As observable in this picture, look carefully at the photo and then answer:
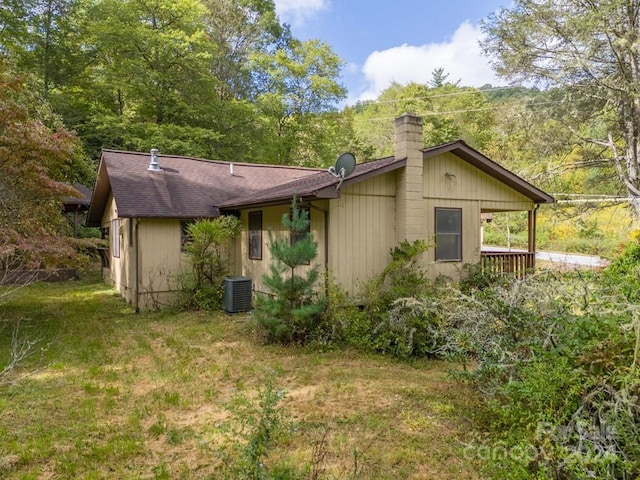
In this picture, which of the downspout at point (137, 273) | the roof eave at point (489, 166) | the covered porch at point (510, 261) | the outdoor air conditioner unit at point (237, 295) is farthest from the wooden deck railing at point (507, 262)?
the downspout at point (137, 273)

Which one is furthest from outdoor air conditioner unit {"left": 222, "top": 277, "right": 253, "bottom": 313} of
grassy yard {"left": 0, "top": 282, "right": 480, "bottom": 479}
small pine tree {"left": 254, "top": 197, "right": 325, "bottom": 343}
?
small pine tree {"left": 254, "top": 197, "right": 325, "bottom": 343}

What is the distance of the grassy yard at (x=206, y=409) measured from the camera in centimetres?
336

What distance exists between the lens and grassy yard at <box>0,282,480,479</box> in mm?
3359

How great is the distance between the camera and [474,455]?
11.1 ft

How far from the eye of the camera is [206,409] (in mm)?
4465

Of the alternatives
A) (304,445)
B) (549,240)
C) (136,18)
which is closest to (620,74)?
(549,240)

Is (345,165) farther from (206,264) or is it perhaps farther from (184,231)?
(184,231)

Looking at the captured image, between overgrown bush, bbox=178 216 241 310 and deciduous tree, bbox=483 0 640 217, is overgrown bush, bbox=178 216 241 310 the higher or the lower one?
the lower one

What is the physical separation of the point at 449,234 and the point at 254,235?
449cm

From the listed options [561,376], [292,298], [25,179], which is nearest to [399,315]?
[292,298]

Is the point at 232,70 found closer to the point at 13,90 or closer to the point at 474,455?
the point at 13,90

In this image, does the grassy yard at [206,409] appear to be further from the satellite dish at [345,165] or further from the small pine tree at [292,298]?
the satellite dish at [345,165]

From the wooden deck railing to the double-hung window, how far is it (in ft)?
2.46

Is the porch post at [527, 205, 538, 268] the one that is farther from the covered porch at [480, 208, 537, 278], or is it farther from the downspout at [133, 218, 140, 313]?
the downspout at [133, 218, 140, 313]
